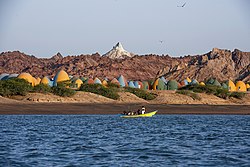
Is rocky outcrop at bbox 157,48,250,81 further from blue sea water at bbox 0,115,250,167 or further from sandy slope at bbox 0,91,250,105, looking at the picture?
blue sea water at bbox 0,115,250,167

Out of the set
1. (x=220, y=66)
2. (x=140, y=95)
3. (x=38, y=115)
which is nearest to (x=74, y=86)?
(x=140, y=95)

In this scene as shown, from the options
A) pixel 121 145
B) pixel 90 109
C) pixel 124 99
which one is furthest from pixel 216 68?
pixel 121 145

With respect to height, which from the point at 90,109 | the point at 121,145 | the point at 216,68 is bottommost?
the point at 121,145

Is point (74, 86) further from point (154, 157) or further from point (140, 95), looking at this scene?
point (154, 157)

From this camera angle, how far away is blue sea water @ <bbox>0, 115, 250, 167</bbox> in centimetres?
2381

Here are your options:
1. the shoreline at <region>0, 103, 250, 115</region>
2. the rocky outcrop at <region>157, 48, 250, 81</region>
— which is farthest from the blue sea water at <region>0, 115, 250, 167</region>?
the rocky outcrop at <region>157, 48, 250, 81</region>

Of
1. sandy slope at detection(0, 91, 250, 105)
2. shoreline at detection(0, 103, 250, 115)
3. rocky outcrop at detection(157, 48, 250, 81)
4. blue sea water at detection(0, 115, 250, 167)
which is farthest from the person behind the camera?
rocky outcrop at detection(157, 48, 250, 81)

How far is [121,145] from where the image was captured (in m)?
29.3

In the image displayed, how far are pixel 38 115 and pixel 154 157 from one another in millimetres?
30482

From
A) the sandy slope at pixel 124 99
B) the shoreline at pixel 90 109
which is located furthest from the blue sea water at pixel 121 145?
the sandy slope at pixel 124 99

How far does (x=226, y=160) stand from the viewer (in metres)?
24.3

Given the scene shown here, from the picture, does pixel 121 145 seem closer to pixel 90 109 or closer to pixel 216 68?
pixel 90 109

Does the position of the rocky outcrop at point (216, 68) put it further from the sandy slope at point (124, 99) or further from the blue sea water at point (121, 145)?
the blue sea water at point (121, 145)

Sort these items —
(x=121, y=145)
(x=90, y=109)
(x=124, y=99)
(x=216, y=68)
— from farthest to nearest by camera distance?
(x=216, y=68) < (x=124, y=99) < (x=90, y=109) < (x=121, y=145)
